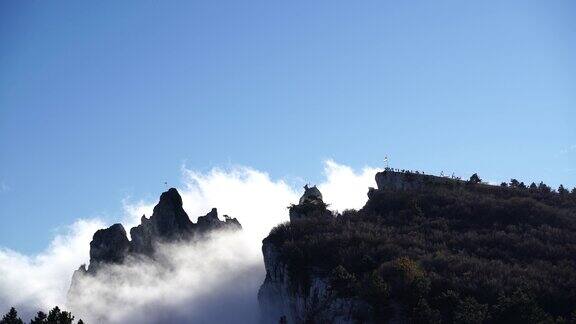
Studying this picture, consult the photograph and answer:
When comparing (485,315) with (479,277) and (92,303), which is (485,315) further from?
(92,303)

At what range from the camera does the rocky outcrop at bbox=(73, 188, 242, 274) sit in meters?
173

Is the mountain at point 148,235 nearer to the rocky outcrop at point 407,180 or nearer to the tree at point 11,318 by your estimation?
the rocky outcrop at point 407,180

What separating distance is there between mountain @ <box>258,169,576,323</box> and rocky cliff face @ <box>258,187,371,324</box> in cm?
14

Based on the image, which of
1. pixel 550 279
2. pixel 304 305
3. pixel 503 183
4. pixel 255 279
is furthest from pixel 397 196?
pixel 255 279

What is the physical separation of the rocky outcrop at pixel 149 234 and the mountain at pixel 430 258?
68769mm

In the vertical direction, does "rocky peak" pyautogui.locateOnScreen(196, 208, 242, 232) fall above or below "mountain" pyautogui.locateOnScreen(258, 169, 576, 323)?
above

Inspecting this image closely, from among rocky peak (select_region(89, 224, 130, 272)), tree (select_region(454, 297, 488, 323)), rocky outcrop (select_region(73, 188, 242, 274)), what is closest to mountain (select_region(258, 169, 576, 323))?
tree (select_region(454, 297, 488, 323))

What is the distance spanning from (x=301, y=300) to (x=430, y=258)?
16.1 meters

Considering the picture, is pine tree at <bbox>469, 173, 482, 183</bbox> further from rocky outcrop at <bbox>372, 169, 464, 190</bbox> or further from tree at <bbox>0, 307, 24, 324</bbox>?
tree at <bbox>0, 307, 24, 324</bbox>

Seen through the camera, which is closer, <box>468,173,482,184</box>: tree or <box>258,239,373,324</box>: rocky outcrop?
<box>258,239,373,324</box>: rocky outcrop

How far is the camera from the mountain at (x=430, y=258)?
66125mm

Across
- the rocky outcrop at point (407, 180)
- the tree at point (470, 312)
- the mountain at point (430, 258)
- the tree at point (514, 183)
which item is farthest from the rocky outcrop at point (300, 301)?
the tree at point (514, 183)

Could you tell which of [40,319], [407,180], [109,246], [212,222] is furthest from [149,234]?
[40,319]

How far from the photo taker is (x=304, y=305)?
3179 inches
